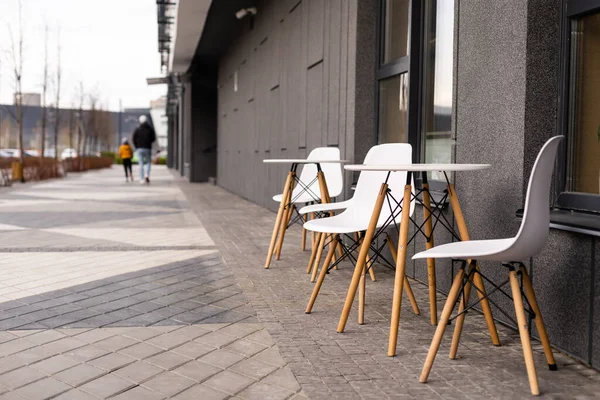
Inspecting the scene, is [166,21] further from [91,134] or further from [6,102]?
[91,134]

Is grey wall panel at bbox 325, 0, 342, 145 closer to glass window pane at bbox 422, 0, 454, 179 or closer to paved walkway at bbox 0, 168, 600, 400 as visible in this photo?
paved walkway at bbox 0, 168, 600, 400

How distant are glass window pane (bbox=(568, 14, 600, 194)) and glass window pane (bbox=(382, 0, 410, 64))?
2.59 metres

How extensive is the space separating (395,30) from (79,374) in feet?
14.3

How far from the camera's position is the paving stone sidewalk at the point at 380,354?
2988 millimetres

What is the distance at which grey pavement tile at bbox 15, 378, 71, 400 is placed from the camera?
9.56 feet

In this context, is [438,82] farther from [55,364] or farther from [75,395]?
[75,395]

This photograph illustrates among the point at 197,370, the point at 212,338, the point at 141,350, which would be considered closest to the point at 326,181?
the point at 212,338

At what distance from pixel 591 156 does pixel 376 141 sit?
3452 mm

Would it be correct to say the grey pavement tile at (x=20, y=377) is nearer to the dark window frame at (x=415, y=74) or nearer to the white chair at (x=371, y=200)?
the white chair at (x=371, y=200)

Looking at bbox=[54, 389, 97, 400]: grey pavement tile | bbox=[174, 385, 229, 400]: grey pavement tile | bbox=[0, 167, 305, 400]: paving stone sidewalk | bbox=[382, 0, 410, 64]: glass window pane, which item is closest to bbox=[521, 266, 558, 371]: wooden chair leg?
bbox=[0, 167, 305, 400]: paving stone sidewalk

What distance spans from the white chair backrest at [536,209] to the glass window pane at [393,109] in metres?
3.11

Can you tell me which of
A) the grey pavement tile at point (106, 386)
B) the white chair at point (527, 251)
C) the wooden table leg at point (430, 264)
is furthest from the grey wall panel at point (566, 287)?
the grey pavement tile at point (106, 386)

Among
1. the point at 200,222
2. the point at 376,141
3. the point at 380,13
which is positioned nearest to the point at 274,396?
the point at 376,141

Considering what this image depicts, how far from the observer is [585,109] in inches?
143
